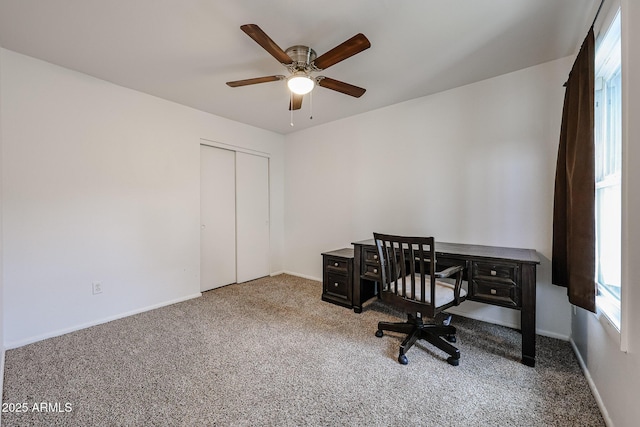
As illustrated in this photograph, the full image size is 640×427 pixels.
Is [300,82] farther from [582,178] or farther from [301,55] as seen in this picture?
[582,178]

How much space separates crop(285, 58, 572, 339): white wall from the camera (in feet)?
7.70

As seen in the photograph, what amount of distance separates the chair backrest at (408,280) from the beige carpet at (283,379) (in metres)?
0.41

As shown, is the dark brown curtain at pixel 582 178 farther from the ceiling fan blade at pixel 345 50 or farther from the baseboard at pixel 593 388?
the ceiling fan blade at pixel 345 50

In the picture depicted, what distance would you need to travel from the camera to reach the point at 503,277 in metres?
2.03

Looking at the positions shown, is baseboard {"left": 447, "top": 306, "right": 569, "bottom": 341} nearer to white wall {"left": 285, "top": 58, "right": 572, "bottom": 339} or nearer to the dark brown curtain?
white wall {"left": 285, "top": 58, "right": 572, "bottom": 339}

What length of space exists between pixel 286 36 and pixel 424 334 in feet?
8.22

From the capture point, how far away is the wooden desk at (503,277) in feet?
6.27

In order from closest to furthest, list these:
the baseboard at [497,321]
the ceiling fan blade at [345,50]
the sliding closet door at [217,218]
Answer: the ceiling fan blade at [345,50] < the baseboard at [497,321] < the sliding closet door at [217,218]

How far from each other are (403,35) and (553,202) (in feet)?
6.06

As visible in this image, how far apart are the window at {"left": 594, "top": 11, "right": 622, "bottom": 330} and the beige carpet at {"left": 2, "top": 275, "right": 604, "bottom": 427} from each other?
683 mm

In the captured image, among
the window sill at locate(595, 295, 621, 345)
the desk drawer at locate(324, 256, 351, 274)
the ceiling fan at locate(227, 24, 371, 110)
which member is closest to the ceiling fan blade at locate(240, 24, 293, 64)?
the ceiling fan at locate(227, 24, 371, 110)

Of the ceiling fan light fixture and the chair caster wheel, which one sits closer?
the chair caster wheel

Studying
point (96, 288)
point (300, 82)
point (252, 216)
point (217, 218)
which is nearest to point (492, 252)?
point (300, 82)

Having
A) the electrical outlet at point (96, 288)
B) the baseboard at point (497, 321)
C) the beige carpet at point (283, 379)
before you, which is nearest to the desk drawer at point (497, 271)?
the beige carpet at point (283, 379)
